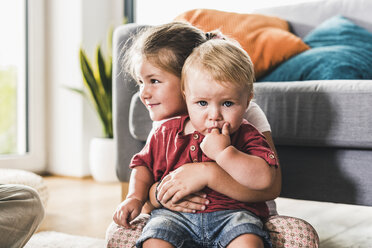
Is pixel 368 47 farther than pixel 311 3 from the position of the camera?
No

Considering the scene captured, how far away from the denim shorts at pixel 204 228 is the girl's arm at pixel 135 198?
2.1 inches

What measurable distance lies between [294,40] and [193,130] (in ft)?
3.82

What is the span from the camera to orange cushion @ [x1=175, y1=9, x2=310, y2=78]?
1.89m

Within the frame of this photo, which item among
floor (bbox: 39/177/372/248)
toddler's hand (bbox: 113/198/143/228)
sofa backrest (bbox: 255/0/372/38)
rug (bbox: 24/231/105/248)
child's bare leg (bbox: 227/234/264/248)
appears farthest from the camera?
sofa backrest (bbox: 255/0/372/38)

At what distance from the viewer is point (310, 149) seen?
1.42 meters

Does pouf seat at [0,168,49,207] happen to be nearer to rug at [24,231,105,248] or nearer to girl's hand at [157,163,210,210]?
rug at [24,231,105,248]

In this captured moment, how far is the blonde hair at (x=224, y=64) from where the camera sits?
3.06 ft

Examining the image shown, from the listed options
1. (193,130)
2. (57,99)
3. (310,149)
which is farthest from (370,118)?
(57,99)

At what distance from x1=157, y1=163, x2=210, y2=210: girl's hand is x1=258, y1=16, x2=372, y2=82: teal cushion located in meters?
0.93

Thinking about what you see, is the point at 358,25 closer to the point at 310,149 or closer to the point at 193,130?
the point at 310,149

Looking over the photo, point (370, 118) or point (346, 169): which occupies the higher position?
point (370, 118)

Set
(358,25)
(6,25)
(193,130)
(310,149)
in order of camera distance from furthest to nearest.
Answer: (6,25)
(358,25)
(310,149)
(193,130)

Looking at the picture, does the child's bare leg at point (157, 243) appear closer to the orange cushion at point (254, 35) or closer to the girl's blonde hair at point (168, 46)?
the girl's blonde hair at point (168, 46)

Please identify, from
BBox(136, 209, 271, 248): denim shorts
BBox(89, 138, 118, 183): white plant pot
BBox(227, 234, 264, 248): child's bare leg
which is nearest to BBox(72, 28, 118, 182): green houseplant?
BBox(89, 138, 118, 183): white plant pot
